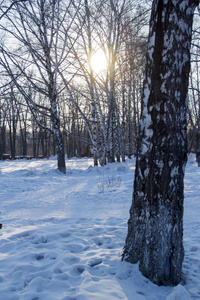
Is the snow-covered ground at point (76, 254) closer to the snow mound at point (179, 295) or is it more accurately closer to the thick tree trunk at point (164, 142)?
the snow mound at point (179, 295)

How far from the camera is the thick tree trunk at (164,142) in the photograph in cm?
184

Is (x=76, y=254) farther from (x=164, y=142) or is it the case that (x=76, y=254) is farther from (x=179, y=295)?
(x=164, y=142)

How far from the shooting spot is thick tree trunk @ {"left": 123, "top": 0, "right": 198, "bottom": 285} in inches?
72.3

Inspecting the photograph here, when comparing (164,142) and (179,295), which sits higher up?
(164,142)

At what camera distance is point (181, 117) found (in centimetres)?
191

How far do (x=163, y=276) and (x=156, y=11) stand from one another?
2.52 meters

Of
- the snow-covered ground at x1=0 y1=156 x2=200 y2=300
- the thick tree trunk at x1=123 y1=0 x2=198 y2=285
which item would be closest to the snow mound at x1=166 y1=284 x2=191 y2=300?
the snow-covered ground at x1=0 y1=156 x2=200 y2=300

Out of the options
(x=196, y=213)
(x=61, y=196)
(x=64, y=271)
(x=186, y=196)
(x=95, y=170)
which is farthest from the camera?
(x=95, y=170)

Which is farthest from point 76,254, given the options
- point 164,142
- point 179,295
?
point 164,142

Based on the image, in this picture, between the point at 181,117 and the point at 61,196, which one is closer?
the point at 181,117

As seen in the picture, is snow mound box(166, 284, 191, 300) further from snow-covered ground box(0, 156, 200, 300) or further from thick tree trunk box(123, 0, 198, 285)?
thick tree trunk box(123, 0, 198, 285)

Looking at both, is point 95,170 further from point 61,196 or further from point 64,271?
point 64,271

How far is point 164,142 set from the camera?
6.21ft

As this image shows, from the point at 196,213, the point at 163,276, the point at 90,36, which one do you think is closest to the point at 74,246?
the point at 163,276
